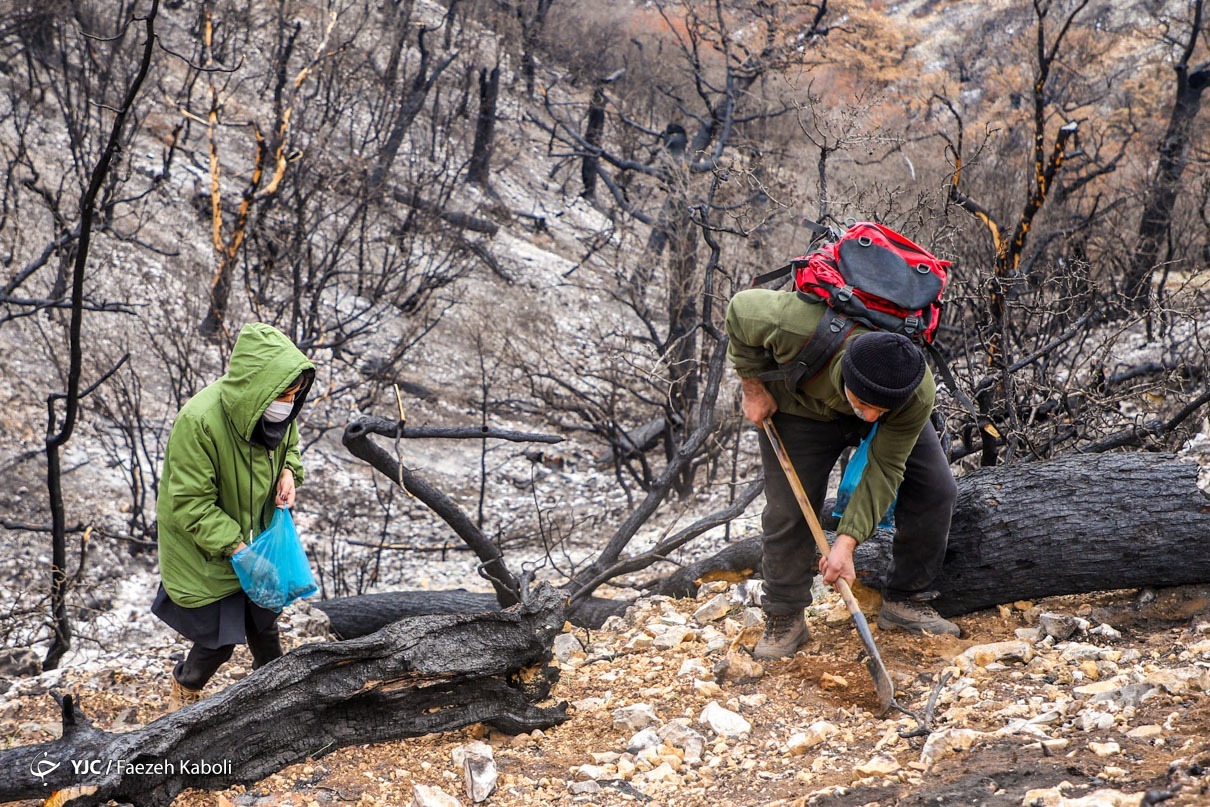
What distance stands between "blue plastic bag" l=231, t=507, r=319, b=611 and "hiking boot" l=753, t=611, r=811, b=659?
1.69 m

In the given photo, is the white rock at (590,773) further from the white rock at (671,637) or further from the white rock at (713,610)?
the white rock at (713,610)

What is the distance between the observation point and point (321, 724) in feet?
9.89

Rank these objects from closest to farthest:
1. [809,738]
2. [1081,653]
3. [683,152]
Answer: [809,738], [1081,653], [683,152]

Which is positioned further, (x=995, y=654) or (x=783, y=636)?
(x=783, y=636)

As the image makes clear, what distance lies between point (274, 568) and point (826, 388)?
204 cm

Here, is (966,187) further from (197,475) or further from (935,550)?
(197,475)

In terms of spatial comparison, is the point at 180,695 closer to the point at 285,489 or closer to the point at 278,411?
the point at 285,489

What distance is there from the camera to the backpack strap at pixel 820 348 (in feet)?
10.4

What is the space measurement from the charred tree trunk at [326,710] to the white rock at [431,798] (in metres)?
0.41

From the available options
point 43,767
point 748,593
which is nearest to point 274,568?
point 43,767

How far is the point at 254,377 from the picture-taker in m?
3.33

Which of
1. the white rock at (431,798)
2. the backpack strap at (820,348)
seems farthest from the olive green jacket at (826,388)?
the white rock at (431,798)

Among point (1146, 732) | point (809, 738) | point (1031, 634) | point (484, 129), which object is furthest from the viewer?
point (484, 129)

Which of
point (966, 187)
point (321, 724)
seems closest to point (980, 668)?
point (321, 724)
